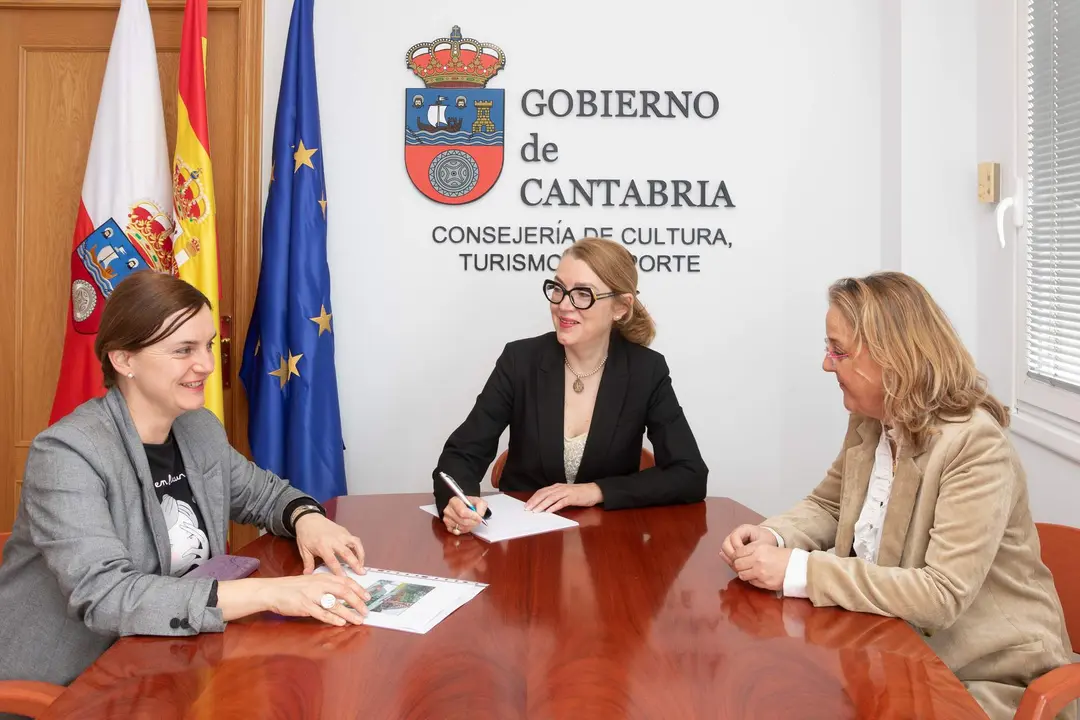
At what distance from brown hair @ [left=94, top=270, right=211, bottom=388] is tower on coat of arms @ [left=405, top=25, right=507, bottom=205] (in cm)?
204

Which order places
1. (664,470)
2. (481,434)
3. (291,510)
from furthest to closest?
1. (481,434)
2. (664,470)
3. (291,510)

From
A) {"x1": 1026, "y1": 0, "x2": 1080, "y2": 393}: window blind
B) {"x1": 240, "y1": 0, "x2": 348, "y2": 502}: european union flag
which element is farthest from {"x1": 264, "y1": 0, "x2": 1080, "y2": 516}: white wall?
{"x1": 1026, "y1": 0, "x2": 1080, "y2": 393}: window blind

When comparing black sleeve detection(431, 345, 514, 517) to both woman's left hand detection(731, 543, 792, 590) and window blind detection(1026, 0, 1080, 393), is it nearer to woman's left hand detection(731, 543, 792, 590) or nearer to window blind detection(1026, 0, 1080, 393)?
woman's left hand detection(731, 543, 792, 590)

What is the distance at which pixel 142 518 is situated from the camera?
6.24 feet

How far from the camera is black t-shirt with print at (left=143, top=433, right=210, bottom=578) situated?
6.57ft

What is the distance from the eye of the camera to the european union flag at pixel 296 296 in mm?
3707

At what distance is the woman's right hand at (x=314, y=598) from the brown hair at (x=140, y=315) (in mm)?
632

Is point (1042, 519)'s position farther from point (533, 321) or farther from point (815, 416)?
point (533, 321)

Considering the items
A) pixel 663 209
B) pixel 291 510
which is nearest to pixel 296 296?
pixel 663 209

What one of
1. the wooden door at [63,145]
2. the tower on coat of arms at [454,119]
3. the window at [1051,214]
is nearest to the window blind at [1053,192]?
the window at [1051,214]

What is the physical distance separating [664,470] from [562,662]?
1208 mm

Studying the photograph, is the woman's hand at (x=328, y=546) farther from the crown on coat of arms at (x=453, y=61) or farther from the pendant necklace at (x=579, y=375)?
the crown on coat of arms at (x=453, y=61)

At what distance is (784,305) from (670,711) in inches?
115

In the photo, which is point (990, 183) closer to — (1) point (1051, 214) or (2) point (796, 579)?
(1) point (1051, 214)
